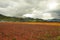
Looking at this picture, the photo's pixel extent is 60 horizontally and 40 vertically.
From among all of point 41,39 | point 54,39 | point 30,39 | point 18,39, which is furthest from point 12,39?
point 54,39

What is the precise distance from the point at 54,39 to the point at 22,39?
269cm

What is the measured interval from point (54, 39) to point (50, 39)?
1.17 ft

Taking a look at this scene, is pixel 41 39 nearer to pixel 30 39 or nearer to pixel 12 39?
pixel 30 39

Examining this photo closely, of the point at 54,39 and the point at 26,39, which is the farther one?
the point at 54,39

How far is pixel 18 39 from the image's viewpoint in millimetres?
13000

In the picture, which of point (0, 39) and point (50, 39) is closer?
point (0, 39)

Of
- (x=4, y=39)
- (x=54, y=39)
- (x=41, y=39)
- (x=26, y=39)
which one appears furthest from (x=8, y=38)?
(x=54, y=39)

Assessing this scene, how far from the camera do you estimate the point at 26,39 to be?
13.1 m

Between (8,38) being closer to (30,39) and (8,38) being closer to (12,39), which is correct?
(12,39)

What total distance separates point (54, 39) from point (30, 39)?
6.92 feet

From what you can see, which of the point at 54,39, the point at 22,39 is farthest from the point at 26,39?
the point at 54,39

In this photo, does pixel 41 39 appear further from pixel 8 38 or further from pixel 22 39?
pixel 8 38

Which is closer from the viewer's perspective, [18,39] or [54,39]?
[18,39]

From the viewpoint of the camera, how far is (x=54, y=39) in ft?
45.8
